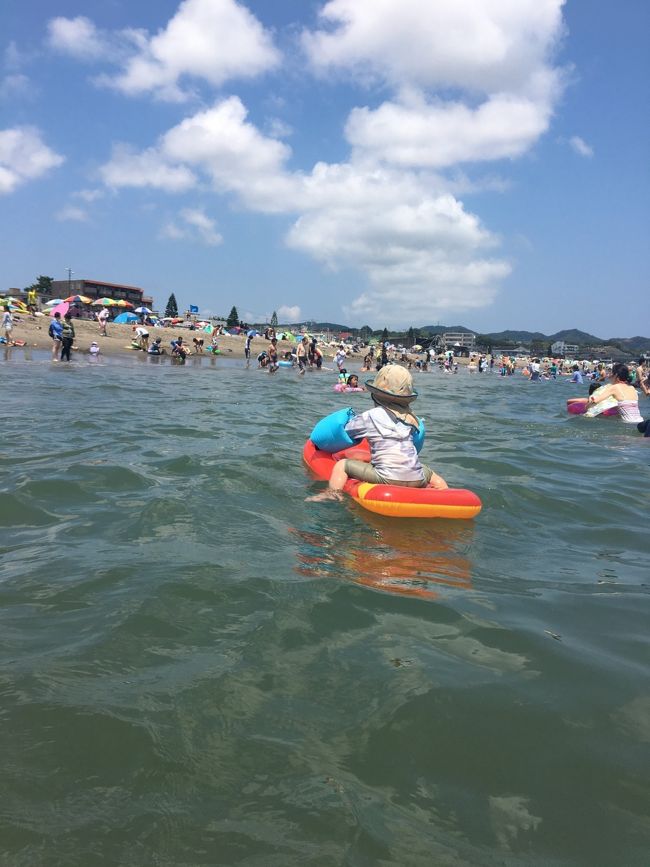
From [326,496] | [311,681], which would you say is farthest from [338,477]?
[311,681]

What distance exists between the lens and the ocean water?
5.17 ft

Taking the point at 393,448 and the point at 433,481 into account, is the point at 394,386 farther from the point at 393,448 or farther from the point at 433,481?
the point at 433,481

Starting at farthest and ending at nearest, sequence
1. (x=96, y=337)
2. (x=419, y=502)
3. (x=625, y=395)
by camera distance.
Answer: (x=96, y=337) < (x=625, y=395) < (x=419, y=502)

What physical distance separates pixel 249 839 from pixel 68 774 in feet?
2.00

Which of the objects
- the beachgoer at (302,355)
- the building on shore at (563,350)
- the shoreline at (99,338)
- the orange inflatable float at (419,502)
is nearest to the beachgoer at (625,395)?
the orange inflatable float at (419,502)

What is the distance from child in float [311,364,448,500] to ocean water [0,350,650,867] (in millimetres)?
448

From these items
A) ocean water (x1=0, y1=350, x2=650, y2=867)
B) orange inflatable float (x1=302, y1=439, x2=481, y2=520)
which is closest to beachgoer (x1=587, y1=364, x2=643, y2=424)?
ocean water (x1=0, y1=350, x2=650, y2=867)

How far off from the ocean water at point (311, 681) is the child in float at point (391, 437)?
0.45 meters

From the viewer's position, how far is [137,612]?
275 cm

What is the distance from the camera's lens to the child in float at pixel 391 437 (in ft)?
16.3

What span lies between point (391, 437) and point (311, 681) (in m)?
2.98

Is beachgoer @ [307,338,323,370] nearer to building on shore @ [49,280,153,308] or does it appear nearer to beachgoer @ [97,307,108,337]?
beachgoer @ [97,307,108,337]

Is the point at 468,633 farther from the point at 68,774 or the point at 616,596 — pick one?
the point at 68,774

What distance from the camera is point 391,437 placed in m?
5.02
